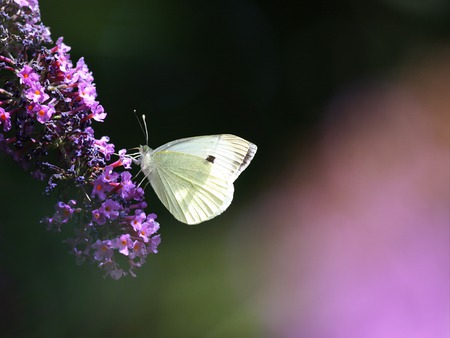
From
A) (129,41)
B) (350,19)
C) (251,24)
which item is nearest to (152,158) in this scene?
(129,41)

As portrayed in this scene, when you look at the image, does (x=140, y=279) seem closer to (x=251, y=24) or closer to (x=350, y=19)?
(x=251, y=24)

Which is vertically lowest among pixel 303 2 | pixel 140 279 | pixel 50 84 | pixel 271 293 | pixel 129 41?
pixel 140 279

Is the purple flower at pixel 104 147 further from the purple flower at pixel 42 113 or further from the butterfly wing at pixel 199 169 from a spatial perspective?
the butterfly wing at pixel 199 169

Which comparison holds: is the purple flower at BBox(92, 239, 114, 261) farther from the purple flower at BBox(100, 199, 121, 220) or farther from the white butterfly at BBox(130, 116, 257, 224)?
the white butterfly at BBox(130, 116, 257, 224)

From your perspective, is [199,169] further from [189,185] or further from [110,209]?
[110,209]

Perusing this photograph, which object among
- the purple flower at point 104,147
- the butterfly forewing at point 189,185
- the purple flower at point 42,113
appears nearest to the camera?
the purple flower at point 42,113

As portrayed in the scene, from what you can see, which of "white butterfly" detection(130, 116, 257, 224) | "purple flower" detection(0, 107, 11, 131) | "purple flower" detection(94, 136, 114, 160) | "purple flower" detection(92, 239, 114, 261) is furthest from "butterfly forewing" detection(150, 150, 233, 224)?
"purple flower" detection(0, 107, 11, 131)

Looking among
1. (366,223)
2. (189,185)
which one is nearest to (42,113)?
(189,185)

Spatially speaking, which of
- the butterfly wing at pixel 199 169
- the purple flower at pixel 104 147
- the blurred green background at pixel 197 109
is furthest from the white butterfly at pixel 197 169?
the blurred green background at pixel 197 109
